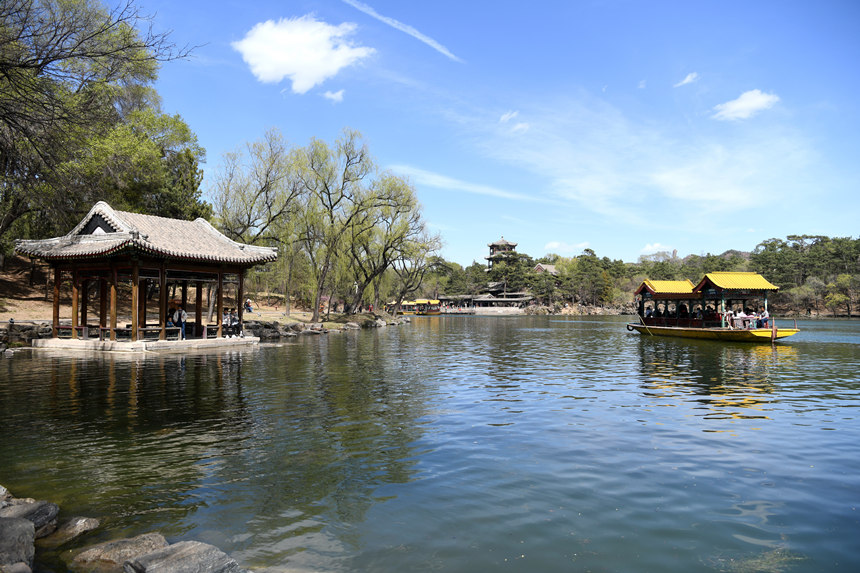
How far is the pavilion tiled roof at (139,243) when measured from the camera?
19500 millimetres

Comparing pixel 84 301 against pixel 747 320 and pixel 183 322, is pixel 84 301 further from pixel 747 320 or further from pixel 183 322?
pixel 747 320

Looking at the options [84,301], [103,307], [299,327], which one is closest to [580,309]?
[299,327]

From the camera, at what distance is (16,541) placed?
4508mm

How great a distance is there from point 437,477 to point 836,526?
426 cm

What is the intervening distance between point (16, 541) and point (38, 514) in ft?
3.03

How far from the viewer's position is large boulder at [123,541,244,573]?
13.7 feet

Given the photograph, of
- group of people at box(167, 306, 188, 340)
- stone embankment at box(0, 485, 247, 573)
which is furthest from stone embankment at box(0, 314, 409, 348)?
stone embankment at box(0, 485, 247, 573)

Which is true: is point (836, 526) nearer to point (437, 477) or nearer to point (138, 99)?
point (437, 477)

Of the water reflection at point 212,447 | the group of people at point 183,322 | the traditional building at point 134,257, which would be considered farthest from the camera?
the group of people at point 183,322

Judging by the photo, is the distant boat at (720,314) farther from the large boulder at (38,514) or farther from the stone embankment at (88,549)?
the large boulder at (38,514)

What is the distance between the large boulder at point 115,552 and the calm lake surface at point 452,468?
0.29 metres

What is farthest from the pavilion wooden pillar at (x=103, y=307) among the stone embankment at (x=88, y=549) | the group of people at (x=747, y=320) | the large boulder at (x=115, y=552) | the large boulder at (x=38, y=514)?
the group of people at (x=747, y=320)

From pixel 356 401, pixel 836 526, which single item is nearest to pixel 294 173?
pixel 356 401

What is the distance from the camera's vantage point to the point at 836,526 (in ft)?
17.6
